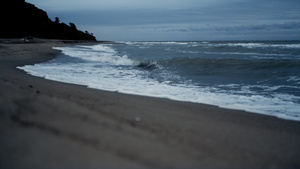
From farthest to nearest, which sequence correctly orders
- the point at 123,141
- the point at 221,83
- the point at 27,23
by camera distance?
1. the point at 27,23
2. the point at 221,83
3. the point at 123,141

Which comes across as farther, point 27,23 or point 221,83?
point 27,23

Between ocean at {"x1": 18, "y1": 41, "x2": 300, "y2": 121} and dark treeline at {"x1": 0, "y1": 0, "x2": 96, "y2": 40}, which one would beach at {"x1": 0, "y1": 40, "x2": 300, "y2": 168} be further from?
dark treeline at {"x1": 0, "y1": 0, "x2": 96, "y2": 40}

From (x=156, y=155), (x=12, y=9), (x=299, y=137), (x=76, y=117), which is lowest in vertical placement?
(x=299, y=137)

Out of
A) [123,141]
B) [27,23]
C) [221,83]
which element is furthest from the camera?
[27,23]

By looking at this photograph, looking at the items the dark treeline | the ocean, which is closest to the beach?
the ocean

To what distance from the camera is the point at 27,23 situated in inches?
1844

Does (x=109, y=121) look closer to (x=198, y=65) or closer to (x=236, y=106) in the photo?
(x=236, y=106)

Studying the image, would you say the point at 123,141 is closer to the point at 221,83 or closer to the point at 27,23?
the point at 221,83

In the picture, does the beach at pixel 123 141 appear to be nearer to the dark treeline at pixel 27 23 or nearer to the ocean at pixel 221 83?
the ocean at pixel 221 83

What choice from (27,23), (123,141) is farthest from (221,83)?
(27,23)

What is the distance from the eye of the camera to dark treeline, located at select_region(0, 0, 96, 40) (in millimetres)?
43066

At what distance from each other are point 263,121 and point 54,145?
336 cm

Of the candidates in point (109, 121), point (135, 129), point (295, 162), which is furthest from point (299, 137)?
point (109, 121)

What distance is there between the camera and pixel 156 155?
1.77 meters
